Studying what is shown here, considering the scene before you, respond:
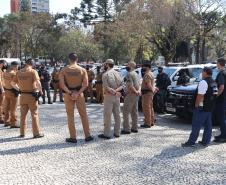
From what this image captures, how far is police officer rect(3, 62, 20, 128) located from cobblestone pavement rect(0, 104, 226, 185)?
26.0 inches

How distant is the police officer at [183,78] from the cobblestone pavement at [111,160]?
4.32 meters

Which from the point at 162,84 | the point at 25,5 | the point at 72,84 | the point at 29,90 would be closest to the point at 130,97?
the point at 72,84

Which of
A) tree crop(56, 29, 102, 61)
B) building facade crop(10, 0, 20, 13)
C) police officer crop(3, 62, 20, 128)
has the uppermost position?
building facade crop(10, 0, 20, 13)

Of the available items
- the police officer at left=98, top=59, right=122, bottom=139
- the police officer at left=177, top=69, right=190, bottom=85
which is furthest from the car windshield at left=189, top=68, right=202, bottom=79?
the police officer at left=98, top=59, right=122, bottom=139

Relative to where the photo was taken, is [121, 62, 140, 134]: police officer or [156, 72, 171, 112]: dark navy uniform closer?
[121, 62, 140, 134]: police officer

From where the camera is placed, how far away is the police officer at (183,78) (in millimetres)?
15241

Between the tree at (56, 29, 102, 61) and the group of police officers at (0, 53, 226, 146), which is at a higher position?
the tree at (56, 29, 102, 61)

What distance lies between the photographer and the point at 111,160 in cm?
793

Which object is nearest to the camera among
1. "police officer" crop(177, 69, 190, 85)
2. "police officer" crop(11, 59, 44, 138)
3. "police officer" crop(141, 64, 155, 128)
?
"police officer" crop(11, 59, 44, 138)

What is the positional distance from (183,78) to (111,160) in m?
8.15

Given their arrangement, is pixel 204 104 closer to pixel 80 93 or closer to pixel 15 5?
pixel 80 93

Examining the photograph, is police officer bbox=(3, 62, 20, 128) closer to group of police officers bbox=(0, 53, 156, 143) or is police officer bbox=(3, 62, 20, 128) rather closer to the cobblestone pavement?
group of police officers bbox=(0, 53, 156, 143)

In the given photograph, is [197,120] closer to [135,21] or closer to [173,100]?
[173,100]

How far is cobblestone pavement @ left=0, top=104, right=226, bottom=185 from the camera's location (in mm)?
6746
